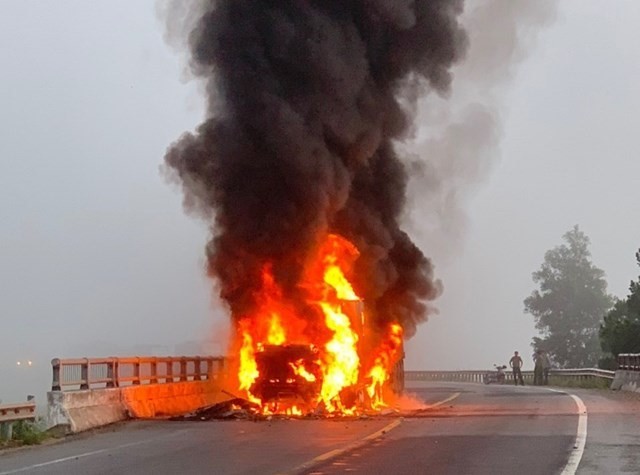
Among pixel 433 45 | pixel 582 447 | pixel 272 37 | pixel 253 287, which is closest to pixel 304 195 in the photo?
pixel 253 287

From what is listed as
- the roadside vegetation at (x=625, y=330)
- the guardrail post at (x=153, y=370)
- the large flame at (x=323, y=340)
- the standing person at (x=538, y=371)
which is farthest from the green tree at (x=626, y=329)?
the guardrail post at (x=153, y=370)

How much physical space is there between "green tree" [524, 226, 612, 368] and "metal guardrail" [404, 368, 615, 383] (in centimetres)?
1381

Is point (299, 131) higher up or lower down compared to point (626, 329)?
higher up

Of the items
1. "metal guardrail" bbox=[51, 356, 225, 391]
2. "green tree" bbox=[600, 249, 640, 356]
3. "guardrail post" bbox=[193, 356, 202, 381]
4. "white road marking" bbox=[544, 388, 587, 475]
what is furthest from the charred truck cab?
"green tree" bbox=[600, 249, 640, 356]

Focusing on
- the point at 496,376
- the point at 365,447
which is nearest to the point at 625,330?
the point at 496,376

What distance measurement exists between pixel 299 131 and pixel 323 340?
236 inches

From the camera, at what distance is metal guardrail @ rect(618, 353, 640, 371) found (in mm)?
39188

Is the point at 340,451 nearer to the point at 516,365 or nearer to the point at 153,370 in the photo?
the point at 153,370

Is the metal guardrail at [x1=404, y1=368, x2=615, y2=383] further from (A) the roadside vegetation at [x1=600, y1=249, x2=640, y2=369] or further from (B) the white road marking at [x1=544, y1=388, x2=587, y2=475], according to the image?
(B) the white road marking at [x1=544, y1=388, x2=587, y2=475]

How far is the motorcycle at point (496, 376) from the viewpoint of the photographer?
2488 inches

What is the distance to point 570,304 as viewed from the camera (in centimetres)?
9300

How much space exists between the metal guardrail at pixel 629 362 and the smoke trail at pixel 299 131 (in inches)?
353

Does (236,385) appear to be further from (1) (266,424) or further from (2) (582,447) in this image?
(2) (582,447)

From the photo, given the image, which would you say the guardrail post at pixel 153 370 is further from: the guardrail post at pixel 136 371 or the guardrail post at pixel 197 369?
the guardrail post at pixel 197 369
